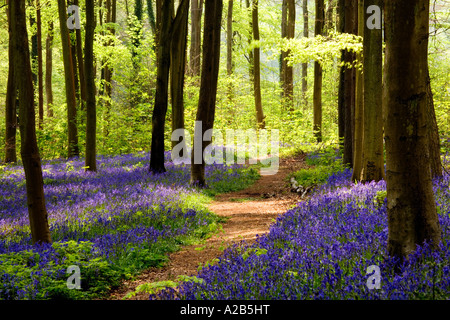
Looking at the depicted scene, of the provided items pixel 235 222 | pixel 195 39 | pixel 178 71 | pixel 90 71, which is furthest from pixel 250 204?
pixel 195 39

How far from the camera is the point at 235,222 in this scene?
28.8 feet

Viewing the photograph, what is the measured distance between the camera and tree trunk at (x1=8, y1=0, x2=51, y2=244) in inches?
225

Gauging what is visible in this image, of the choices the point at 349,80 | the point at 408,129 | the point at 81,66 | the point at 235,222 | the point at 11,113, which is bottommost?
the point at 235,222

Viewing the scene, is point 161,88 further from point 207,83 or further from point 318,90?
point 318,90

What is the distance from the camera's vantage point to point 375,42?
833 centimetres

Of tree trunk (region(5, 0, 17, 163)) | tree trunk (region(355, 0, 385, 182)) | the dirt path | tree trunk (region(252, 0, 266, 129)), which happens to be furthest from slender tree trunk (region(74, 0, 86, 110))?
tree trunk (region(355, 0, 385, 182))

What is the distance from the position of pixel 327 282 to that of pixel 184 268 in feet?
9.65

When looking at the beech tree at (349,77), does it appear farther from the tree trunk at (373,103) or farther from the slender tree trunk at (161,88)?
the slender tree trunk at (161,88)

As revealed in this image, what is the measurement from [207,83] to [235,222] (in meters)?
5.54

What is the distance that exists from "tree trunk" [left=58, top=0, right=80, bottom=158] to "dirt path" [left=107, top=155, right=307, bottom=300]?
10956 millimetres

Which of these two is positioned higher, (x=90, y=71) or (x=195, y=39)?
(x=195, y=39)

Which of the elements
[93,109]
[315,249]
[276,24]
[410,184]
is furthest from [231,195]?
[276,24]

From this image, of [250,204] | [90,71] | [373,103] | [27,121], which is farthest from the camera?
[90,71]

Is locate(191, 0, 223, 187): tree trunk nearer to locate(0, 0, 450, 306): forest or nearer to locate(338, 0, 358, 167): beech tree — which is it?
locate(0, 0, 450, 306): forest
